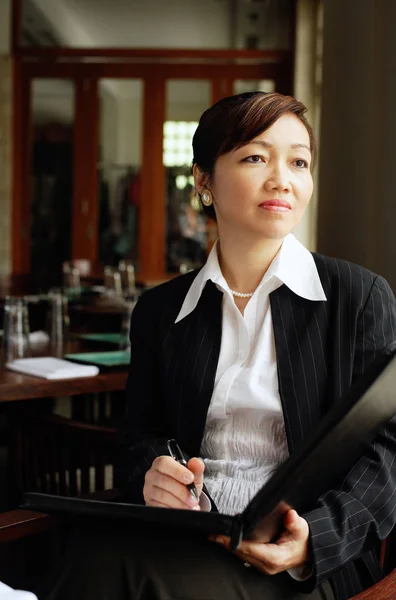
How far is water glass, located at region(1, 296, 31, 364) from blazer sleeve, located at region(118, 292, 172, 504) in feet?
3.42

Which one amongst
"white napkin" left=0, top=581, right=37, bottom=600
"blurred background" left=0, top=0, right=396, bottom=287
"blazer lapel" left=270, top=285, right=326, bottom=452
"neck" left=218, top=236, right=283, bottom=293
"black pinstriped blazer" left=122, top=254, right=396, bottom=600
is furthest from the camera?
"blurred background" left=0, top=0, right=396, bottom=287

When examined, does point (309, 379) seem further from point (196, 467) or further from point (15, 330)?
point (15, 330)

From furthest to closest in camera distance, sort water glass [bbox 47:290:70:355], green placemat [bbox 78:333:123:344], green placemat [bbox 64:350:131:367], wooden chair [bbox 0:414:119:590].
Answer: water glass [bbox 47:290:70:355] < green placemat [bbox 78:333:123:344] < green placemat [bbox 64:350:131:367] < wooden chair [bbox 0:414:119:590]

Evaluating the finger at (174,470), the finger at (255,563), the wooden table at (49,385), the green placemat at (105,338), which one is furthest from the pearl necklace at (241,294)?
the green placemat at (105,338)

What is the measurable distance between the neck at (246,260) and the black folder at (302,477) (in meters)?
0.49

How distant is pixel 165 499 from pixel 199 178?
2.13ft

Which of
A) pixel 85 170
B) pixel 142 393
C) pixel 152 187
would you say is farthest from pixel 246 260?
pixel 85 170

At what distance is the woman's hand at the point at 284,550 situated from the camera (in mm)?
1096

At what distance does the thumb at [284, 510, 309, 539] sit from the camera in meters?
1.11

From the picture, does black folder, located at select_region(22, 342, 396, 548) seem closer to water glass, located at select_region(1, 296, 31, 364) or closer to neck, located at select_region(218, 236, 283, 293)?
neck, located at select_region(218, 236, 283, 293)

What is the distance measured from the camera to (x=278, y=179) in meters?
1.37

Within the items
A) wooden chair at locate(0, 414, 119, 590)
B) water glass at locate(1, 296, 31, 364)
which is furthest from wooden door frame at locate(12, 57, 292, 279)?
wooden chair at locate(0, 414, 119, 590)

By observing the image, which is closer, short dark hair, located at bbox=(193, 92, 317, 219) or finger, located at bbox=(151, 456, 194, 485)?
finger, located at bbox=(151, 456, 194, 485)

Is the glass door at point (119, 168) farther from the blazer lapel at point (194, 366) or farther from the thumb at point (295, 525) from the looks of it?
the thumb at point (295, 525)
